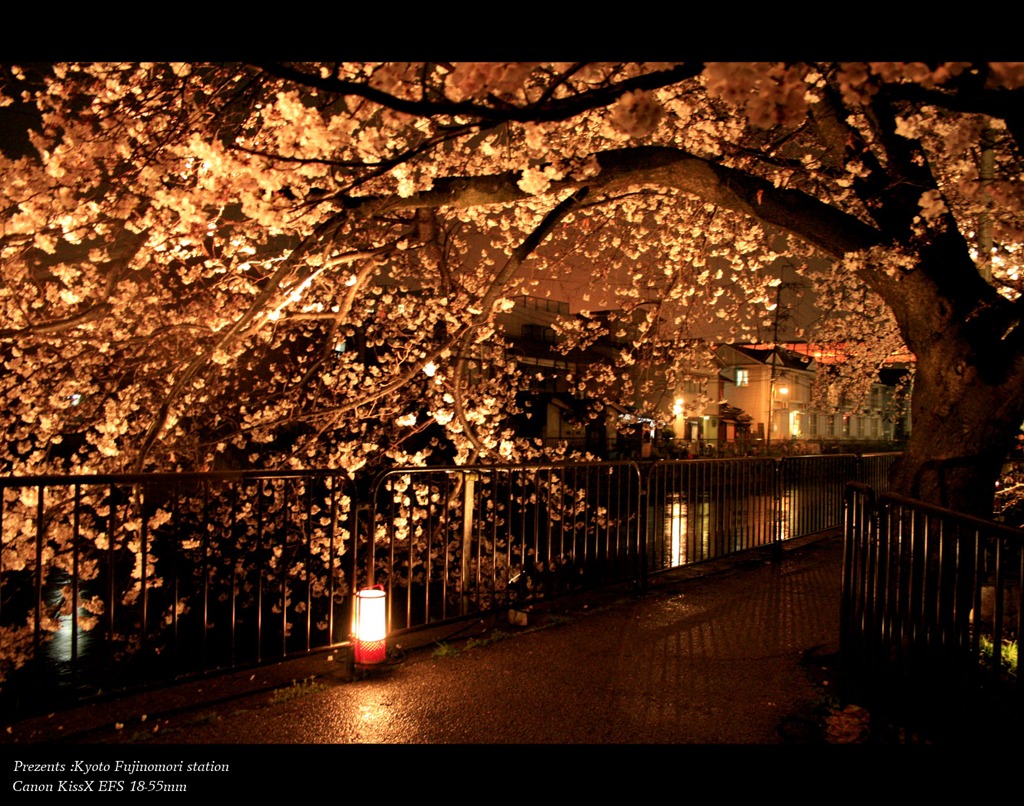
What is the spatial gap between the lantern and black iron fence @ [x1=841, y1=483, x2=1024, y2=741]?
3043 mm

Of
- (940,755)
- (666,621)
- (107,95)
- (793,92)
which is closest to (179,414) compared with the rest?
(107,95)

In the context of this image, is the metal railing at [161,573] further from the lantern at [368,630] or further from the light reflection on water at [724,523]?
the light reflection on water at [724,523]

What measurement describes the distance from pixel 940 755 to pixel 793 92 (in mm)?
3360

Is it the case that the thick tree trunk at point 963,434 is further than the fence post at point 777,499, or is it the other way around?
the fence post at point 777,499

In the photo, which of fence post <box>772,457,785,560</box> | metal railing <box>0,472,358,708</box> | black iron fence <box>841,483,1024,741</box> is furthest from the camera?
fence post <box>772,457,785,560</box>

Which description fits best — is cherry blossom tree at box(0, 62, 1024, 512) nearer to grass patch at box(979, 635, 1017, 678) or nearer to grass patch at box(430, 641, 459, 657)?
grass patch at box(979, 635, 1017, 678)

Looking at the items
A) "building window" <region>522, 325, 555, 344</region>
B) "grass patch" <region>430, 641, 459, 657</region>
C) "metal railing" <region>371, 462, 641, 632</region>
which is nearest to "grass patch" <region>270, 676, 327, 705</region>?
"metal railing" <region>371, 462, 641, 632</region>

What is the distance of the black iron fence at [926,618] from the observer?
3.11 meters

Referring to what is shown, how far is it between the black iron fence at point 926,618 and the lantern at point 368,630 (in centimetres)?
304

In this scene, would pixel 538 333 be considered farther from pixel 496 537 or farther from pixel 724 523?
pixel 496 537

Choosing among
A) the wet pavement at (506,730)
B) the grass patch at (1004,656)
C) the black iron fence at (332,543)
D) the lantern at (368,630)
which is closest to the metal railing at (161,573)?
the black iron fence at (332,543)

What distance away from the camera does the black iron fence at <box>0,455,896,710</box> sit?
227 inches

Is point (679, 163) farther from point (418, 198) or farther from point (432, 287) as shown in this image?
point (432, 287)

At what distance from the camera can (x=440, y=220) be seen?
30.4ft
